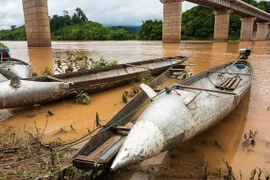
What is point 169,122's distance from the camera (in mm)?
2260

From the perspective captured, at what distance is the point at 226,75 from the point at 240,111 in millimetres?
1916

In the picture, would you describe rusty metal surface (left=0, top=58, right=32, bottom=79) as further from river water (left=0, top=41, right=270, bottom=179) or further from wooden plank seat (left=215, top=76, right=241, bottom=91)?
wooden plank seat (left=215, top=76, right=241, bottom=91)

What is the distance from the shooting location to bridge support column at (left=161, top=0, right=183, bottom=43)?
30.9 m

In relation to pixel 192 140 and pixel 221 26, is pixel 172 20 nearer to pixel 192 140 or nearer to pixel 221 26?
pixel 221 26

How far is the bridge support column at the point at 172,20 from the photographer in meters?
30.9

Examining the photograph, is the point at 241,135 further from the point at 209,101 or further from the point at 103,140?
the point at 103,140

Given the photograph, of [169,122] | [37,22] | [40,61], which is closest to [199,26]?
[37,22]

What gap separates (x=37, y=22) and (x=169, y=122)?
24173 mm

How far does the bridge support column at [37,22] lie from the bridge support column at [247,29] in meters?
39.4

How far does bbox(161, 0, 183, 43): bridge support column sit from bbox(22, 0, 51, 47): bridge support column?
16.7 meters

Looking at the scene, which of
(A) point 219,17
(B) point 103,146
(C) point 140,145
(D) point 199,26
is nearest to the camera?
(C) point 140,145

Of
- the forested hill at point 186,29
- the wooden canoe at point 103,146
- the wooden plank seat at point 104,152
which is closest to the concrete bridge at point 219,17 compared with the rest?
the forested hill at point 186,29

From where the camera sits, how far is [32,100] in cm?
420

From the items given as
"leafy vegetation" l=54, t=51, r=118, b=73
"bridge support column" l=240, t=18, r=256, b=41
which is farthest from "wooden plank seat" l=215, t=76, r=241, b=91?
"bridge support column" l=240, t=18, r=256, b=41
